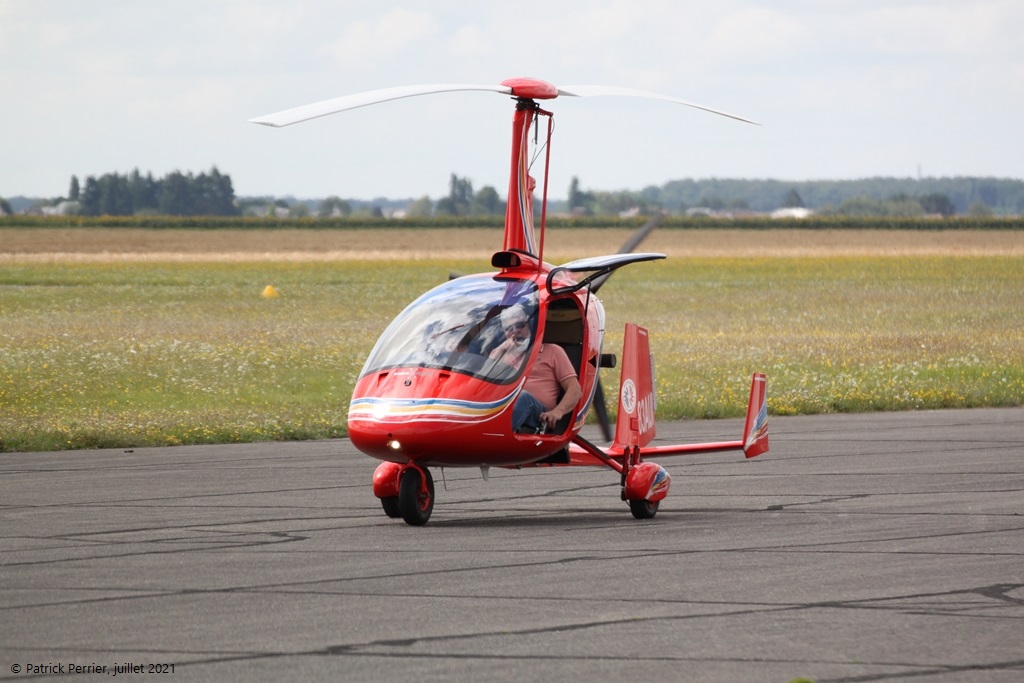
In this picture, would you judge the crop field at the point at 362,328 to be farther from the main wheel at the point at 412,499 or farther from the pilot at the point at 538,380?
the main wheel at the point at 412,499

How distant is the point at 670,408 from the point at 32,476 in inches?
357

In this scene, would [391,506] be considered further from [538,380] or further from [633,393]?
[633,393]

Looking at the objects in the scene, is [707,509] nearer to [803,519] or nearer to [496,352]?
[803,519]

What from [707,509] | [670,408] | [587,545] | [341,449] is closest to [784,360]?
[670,408]

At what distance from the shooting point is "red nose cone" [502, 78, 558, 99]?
11570 millimetres

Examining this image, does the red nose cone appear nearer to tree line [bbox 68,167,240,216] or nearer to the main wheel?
the main wheel

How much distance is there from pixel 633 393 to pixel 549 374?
0.74m

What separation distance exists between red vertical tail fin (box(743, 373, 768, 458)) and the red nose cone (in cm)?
→ 304

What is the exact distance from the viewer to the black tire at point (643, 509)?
11.2 metres

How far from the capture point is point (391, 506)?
36.1 ft

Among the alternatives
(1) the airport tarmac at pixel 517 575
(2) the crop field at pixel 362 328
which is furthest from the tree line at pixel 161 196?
(1) the airport tarmac at pixel 517 575

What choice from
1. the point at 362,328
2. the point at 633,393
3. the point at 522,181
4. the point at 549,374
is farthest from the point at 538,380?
the point at 362,328

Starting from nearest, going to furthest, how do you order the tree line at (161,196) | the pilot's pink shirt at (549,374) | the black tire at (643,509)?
the black tire at (643,509)
the pilot's pink shirt at (549,374)
the tree line at (161,196)

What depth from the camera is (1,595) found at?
8.12 meters
